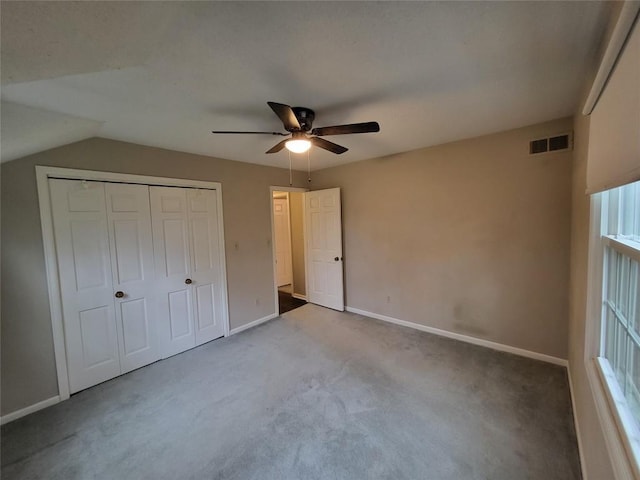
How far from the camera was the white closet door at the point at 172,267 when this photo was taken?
2967 mm

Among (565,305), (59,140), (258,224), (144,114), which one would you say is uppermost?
(144,114)

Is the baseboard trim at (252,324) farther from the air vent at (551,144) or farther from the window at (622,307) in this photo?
the air vent at (551,144)

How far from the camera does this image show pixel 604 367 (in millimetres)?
1288

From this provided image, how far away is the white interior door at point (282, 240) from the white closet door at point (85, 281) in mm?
3785

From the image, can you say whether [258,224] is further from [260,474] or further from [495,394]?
[495,394]

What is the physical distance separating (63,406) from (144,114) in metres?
2.63

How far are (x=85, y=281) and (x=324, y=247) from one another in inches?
122

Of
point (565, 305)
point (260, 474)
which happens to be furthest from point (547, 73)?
point (260, 474)

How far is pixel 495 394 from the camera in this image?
7.36 feet

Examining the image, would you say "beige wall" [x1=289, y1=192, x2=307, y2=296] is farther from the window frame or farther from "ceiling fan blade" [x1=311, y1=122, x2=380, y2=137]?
the window frame

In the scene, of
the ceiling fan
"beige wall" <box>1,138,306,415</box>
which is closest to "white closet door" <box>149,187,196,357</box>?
"beige wall" <box>1,138,306,415</box>

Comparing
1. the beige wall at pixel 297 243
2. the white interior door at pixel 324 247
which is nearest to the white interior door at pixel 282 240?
the beige wall at pixel 297 243

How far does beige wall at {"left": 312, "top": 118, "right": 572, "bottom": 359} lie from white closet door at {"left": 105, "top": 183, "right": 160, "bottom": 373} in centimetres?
285

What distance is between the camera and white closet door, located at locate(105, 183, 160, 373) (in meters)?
2.66
